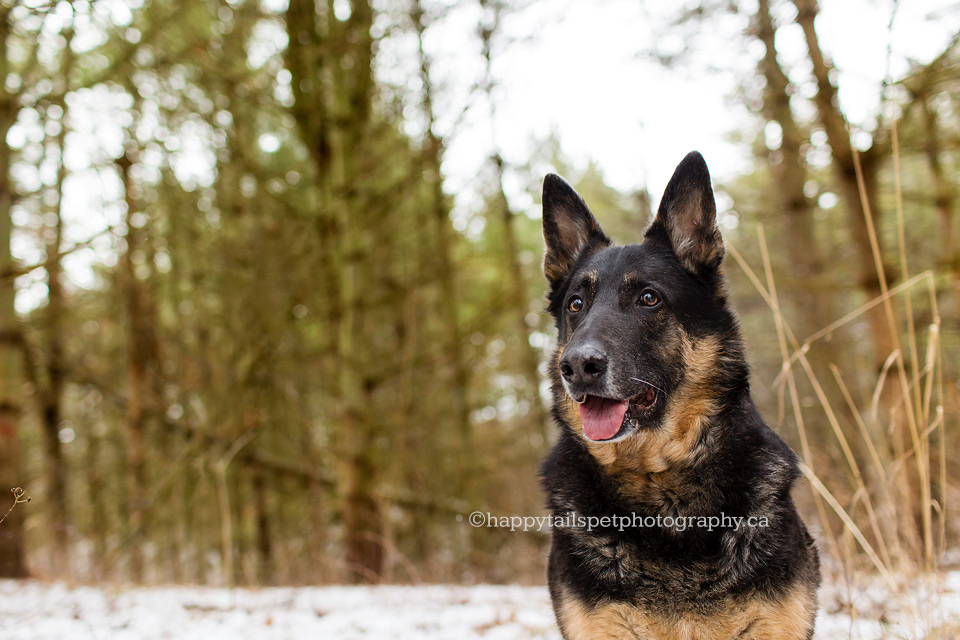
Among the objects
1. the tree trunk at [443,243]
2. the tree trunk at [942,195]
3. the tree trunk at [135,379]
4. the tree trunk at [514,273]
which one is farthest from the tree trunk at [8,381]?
the tree trunk at [942,195]

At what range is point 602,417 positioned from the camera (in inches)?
116

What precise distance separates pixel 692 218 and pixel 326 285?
21.9 ft

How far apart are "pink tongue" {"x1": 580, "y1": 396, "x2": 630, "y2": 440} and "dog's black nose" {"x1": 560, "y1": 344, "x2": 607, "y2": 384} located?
0.22m

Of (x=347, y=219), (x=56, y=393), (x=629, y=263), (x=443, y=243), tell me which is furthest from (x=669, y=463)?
(x=56, y=393)

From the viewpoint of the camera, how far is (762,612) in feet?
8.54

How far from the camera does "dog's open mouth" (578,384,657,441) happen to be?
Answer: 291 cm

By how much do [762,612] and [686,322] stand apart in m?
1.39

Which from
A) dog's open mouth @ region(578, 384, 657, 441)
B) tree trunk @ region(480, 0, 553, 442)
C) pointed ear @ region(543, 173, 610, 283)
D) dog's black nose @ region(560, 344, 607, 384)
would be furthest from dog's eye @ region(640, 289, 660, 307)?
tree trunk @ region(480, 0, 553, 442)

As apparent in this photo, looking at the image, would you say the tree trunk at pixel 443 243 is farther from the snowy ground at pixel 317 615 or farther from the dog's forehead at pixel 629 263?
the dog's forehead at pixel 629 263

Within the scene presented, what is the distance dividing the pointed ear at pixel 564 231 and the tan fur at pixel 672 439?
3.27ft

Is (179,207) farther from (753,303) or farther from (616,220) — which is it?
(753,303)

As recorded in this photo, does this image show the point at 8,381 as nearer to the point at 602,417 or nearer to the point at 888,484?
the point at 602,417

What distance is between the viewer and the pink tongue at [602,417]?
2908 mm

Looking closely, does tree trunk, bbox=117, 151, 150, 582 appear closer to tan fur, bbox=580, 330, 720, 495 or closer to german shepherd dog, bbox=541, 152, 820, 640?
german shepherd dog, bbox=541, 152, 820, 640
